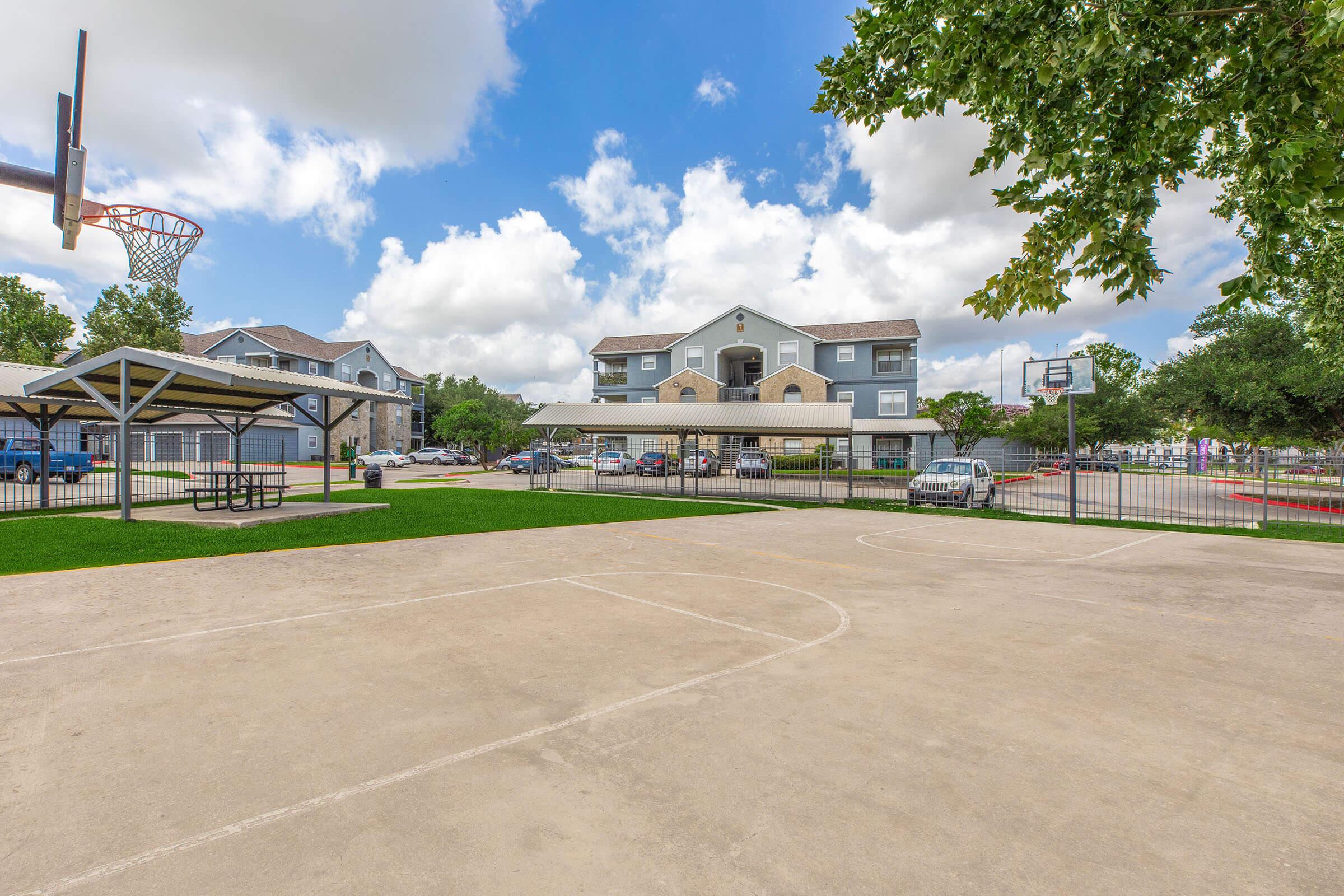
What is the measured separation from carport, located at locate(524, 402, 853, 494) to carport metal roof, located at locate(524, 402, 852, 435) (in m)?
0.02

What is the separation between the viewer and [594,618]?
6562 millimetres

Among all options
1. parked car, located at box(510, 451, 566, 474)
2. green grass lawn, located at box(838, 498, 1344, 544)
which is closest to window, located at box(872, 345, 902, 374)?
parked car, located at box(510, 451, 566, 474)

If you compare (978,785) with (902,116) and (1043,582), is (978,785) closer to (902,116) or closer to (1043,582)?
(902,116)

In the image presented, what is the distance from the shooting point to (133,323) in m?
44.0

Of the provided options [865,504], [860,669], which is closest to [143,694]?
[860,669]

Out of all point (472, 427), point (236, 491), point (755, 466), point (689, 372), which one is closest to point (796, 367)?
point (689, 372)

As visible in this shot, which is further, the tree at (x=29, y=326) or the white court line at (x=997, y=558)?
the tree at (x=29, y=326)

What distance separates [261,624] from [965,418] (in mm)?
37975

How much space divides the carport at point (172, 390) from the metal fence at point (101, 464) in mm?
1307

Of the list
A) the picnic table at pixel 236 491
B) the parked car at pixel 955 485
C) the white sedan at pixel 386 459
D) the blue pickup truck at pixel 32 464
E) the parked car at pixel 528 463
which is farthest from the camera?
the white sedan at pixel 386 459

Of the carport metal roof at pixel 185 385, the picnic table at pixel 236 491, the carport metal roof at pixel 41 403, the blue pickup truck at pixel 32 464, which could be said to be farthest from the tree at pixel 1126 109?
the blue pickup truck at pixel 32 464

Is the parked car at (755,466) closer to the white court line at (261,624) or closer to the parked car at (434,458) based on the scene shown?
the white court line at (261,624)

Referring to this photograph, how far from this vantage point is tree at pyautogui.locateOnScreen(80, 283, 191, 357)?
4316cm

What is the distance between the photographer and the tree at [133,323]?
4316 cm
